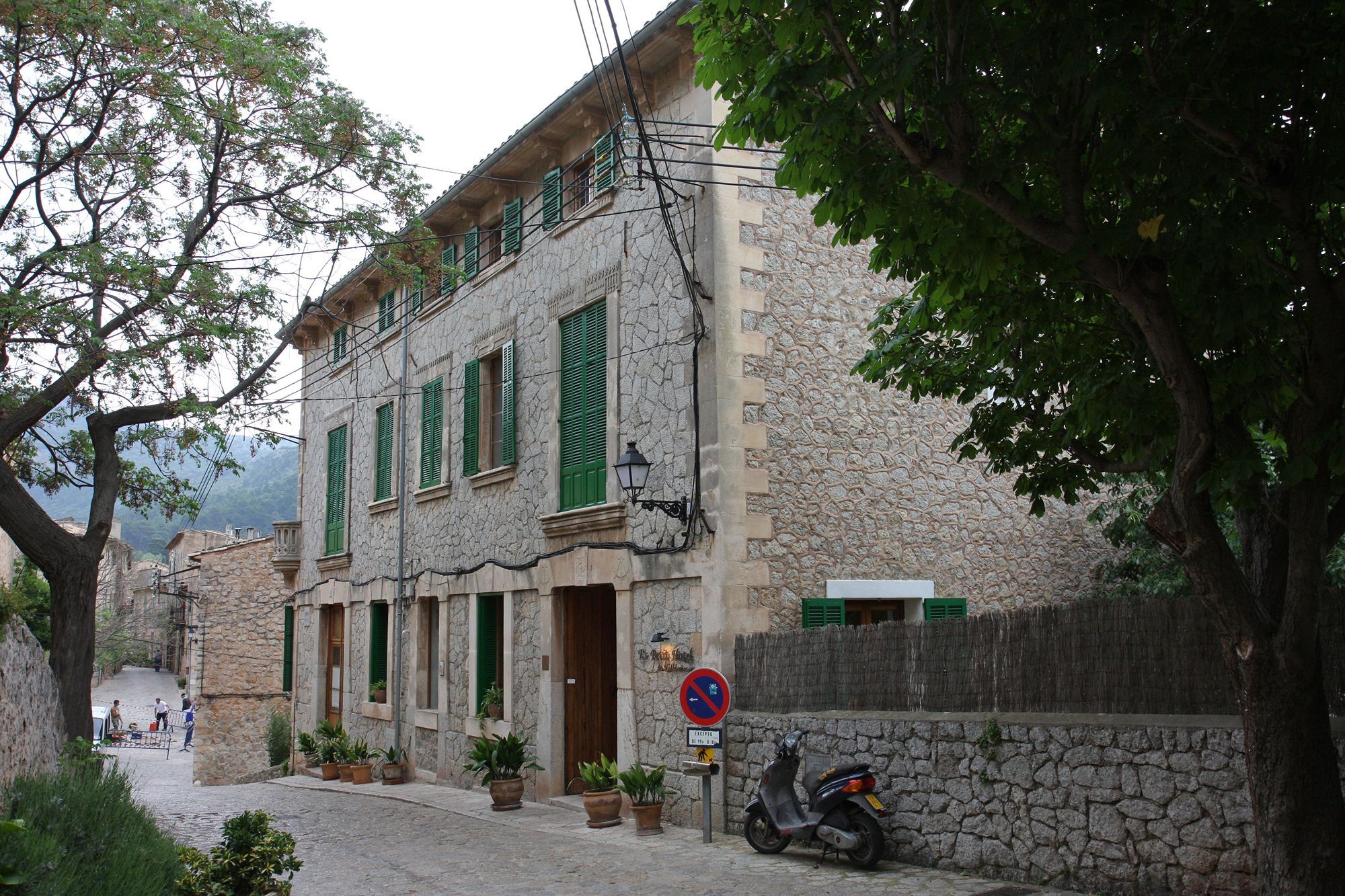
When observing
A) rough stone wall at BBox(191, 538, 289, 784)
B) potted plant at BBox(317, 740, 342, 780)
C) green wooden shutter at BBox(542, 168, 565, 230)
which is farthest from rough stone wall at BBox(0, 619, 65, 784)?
rough stone wall at BBox(191, 538, 289, 784)

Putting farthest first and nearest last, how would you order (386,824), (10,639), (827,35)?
(386,824), (10,639), (827,35)

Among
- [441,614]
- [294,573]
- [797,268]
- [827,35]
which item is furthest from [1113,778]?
[294,573]

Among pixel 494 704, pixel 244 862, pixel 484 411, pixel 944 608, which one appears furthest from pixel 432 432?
pixel 244 862

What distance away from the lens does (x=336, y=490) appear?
2291 cm

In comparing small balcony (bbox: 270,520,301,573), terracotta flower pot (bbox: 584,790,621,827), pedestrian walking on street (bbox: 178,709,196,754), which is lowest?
pedestrian walking on street (bbox: 178,709,196,754)

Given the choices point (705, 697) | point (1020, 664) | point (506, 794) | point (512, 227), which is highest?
point (512, 227)

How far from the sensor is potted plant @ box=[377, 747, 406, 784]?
18.0 meters

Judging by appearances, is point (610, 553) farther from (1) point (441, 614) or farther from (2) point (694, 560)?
(1) point (441, 614)

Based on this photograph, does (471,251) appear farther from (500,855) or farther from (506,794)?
(500,855)

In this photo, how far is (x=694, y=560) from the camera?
1152 cm

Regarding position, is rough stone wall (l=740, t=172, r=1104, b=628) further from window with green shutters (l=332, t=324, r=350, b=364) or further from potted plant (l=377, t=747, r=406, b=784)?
window with green shutters (l=332, t=324, r=350, b=364)

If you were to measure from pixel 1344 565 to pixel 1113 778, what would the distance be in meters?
5.68

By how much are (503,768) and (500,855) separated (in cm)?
343

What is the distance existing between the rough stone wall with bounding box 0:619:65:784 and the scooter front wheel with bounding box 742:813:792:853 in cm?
559
